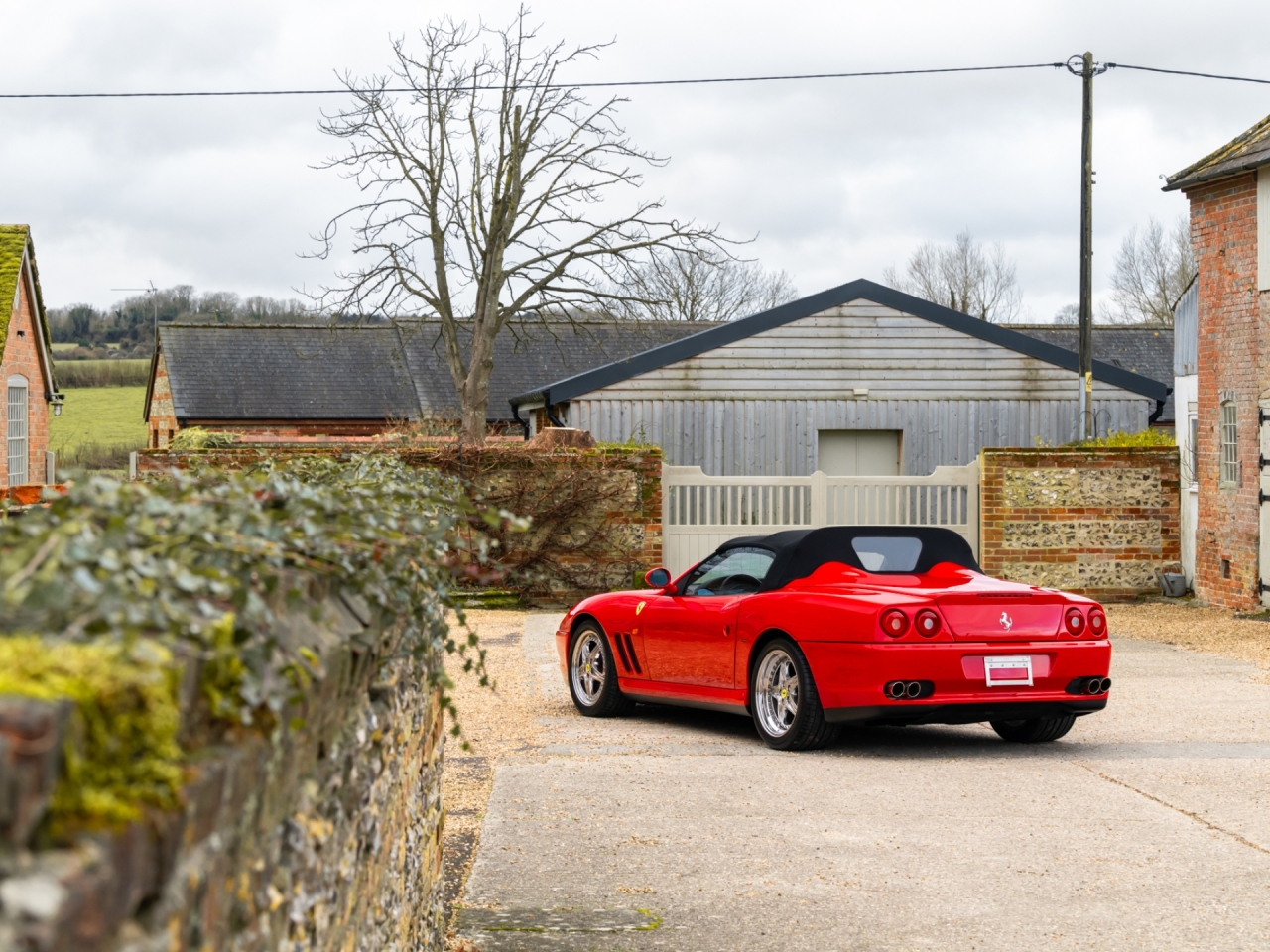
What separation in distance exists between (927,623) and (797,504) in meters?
10.8

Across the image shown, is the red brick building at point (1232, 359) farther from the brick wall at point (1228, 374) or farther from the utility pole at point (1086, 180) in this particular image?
the utility pole at point (1086, 180)

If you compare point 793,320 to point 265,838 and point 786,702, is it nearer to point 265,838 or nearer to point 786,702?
point 786,702

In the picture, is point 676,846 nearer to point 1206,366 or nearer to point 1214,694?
point 1214,694

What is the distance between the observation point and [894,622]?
8406 millimetres

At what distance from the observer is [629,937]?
5082 millimetres

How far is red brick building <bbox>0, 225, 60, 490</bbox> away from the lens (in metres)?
24.8

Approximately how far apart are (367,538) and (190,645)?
1.33m

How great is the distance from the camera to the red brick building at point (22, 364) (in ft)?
81.3

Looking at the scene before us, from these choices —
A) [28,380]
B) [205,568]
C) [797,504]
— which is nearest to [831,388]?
[797,504]

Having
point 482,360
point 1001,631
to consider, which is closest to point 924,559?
point 1001,631

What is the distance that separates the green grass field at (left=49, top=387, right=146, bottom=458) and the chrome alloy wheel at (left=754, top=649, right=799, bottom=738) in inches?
1995

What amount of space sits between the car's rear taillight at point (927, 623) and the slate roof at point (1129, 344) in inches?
1260

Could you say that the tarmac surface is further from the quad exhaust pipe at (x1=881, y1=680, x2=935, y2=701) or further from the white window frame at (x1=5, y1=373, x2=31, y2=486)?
the white window frame at (x1=5, y1=373, x2=31, y2=486)

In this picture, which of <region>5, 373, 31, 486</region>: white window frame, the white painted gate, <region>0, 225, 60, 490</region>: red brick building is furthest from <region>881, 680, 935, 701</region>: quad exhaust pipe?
<region>5, 373, 31, 486</region>: white window frame
